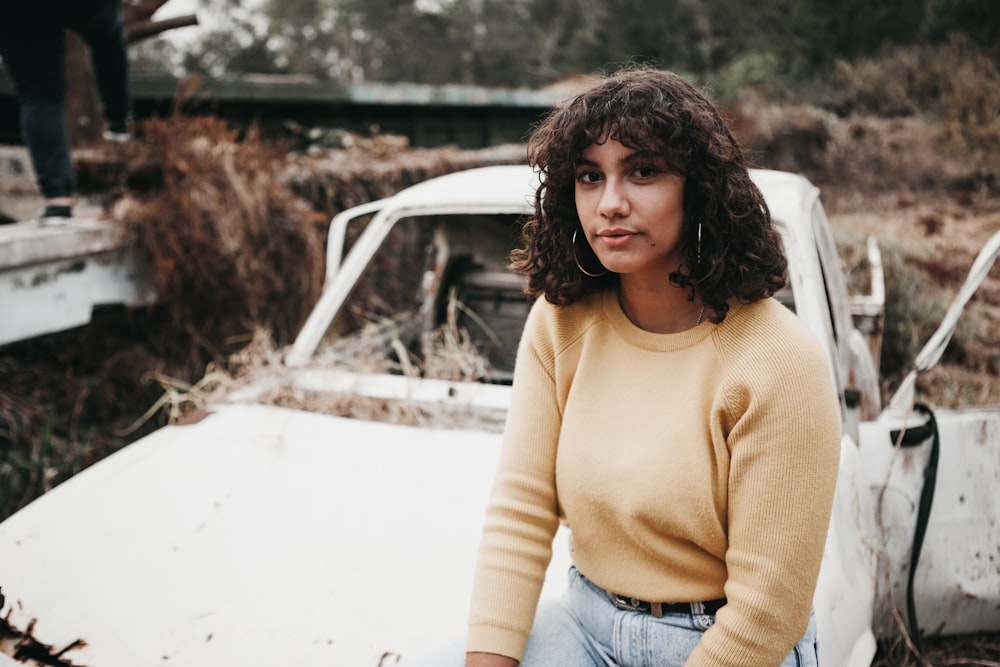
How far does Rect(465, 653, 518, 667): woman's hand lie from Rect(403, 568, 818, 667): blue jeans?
0.04 metres

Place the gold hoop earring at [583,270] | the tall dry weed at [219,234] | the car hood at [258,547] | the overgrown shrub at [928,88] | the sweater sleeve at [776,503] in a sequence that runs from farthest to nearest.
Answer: the overgrown shrub at [928,88] → the tall dry weed at [219,234] → the car hood at [258,547] → the gold hoop earring at [583,270] → the sweater sleeve at [776,503]

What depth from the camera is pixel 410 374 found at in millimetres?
2652

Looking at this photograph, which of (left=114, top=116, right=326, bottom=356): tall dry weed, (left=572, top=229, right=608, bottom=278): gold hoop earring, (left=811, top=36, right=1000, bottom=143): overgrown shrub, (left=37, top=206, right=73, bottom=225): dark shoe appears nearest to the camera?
(left=572, top=229, right=608, bottom=278): gold hoop earring

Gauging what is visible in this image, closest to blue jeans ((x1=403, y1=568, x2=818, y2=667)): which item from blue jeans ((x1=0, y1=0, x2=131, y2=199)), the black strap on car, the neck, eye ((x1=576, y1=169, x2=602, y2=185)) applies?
the neck

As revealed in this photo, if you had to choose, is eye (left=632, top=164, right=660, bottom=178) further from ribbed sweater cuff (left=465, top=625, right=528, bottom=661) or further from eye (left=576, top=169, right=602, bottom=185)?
ribbed sweater cuff (left=465, top=625, right=528, bottom=661)

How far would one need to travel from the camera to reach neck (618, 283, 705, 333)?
1.31 meters

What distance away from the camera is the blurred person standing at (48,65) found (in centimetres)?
337

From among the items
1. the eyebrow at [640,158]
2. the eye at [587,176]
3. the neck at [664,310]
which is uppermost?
the eyebrow at [640,158]

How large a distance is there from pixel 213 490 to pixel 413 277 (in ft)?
7.10

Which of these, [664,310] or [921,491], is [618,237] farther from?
[921,491]

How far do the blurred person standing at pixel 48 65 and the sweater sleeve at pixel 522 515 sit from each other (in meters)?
3.12

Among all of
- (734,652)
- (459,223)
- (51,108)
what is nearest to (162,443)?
(459,223)

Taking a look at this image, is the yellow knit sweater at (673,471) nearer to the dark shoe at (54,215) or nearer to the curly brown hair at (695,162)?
the curly brown hair at (695,162)

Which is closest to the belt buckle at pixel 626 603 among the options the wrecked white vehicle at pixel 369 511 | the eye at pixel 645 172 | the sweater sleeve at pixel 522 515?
the sweater sleeve at pixel 522 515
